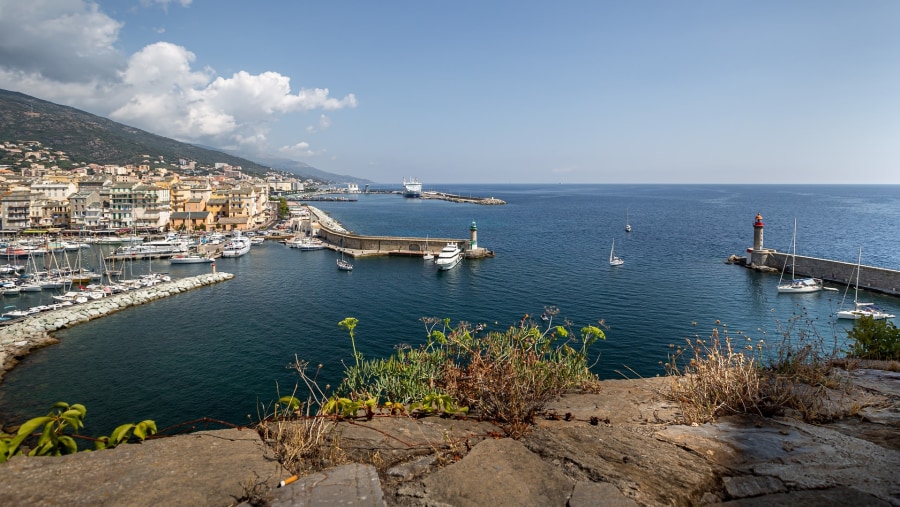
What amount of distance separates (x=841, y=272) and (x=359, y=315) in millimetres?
32730

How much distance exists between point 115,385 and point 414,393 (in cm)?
1463

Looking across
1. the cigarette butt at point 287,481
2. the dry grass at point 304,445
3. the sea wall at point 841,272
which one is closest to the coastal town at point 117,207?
the sea wall at point 841,272

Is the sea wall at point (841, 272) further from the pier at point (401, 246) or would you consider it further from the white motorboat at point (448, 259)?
the white motorboat at point (448, 259)

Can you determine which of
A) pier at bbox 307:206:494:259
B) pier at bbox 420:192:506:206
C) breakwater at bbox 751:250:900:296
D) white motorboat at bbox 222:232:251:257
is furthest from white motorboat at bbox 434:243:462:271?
pier at bbox 420:192:506:206

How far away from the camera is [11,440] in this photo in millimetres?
2697

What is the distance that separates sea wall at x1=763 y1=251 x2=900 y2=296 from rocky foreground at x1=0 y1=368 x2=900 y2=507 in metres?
34.1

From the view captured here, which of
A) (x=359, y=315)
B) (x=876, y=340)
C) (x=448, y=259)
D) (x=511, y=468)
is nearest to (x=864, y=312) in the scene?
(x=876, y=340)

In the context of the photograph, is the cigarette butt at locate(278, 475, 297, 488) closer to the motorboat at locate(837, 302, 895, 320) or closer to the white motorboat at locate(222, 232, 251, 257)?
the motorboat at locate(837, 302, 895, 320)

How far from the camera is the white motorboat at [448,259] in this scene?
122ft

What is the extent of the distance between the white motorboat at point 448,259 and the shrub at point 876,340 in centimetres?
3005

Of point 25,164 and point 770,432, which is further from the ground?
point 25,164

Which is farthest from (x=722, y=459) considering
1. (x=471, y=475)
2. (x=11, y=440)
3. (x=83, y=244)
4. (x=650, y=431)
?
(x=83, y=244)

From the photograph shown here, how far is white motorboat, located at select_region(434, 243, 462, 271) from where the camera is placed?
122 feet

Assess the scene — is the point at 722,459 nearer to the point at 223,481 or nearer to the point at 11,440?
the point at 223,481
